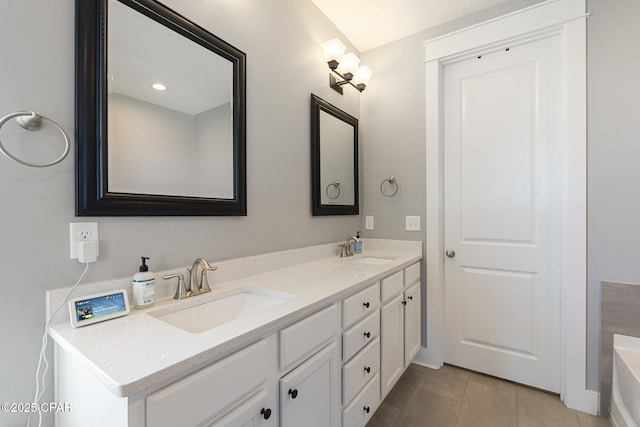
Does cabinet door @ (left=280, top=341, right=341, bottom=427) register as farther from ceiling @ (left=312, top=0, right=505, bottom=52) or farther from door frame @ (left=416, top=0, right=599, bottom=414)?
ceiling @ (left=312, top=0, right=505, bottom=52)

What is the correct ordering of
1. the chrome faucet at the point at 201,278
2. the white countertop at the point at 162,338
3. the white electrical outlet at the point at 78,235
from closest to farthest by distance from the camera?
the white countertop at the point at 162,338, the white electrical outlet at the point at 78,235, the chrome faucet at the point at 201,278

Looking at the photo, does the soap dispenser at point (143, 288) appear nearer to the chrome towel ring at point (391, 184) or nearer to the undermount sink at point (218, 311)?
the undermount sink at point (218, 311)

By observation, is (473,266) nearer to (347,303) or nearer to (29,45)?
(347,303)

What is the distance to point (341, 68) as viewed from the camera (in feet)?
6.92

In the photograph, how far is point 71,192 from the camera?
2.93 ft

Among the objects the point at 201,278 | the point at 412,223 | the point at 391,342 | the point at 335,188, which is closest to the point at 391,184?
the point at 412,223

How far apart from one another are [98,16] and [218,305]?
3.61 feet

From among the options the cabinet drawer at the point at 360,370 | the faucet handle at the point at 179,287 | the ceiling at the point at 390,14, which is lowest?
the cabinet drawer at the point at 360,370

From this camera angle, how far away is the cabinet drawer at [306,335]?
94cm

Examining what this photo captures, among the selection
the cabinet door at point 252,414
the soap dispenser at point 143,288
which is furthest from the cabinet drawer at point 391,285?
the soap dispenser at point 143,288

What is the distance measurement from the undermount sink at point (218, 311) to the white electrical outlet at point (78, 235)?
306mm

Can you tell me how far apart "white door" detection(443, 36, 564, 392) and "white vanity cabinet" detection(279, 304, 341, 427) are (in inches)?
55.7

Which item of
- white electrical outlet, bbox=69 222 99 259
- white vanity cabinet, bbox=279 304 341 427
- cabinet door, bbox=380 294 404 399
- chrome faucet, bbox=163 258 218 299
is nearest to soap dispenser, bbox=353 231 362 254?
cabinet door, bbox=380 294 404 399

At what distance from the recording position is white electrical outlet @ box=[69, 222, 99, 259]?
89 centimetres
